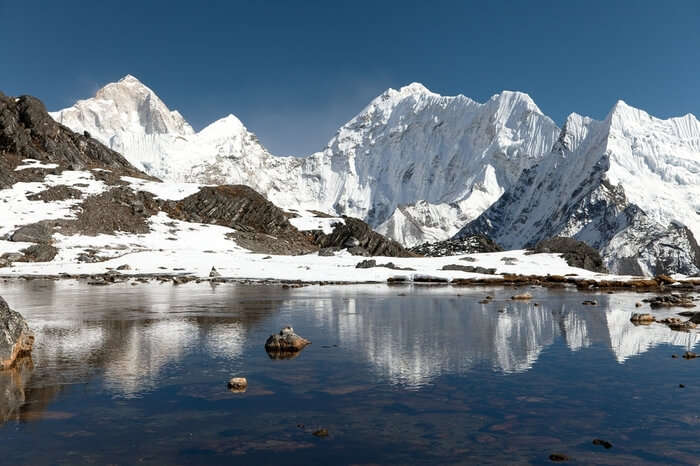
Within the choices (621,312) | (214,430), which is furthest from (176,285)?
(214,430)

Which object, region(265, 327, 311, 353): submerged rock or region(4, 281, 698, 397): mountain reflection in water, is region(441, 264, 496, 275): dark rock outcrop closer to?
region(4, 281, 698, 397): mountain reflection in water

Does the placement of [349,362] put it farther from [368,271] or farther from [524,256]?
[524,256]

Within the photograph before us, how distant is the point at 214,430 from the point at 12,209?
100313 mm

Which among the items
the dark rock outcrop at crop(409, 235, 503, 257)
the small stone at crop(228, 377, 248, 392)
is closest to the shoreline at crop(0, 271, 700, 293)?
the small stone at crop(228, 377, 248, 392)

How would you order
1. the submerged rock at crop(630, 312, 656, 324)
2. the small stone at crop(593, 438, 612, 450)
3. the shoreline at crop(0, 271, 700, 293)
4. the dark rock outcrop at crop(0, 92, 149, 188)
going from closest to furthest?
the small stone at crop(593, 438, 612, 450)
the submerged rock at crop(630, 312, 656, 324)
the shoreline at crop(0, 271, 700, 293)
the dark rock outcrop at crop(0, 92, 149, 188)

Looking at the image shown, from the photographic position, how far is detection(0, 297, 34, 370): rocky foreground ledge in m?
17.0

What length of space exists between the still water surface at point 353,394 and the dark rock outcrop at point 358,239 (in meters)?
85.4

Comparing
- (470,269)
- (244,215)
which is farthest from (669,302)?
(244,215)

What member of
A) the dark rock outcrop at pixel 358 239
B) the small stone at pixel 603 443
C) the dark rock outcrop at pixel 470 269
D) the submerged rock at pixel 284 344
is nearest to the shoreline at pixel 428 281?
the dark rock outcrop at pixel 470 269

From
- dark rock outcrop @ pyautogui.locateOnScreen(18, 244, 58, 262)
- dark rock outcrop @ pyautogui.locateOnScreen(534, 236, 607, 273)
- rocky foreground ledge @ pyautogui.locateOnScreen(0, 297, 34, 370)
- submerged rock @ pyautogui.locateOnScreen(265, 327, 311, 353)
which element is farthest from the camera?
dark rock outcrop @ pyautogui.locateOnScreen(534, 236, 607, 273)

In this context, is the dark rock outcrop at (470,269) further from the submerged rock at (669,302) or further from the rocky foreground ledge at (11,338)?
the rocky foreground ledge at (11,338)

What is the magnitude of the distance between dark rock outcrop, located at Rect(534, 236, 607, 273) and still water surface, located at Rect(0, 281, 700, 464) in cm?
5358

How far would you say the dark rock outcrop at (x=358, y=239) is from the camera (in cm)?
11306

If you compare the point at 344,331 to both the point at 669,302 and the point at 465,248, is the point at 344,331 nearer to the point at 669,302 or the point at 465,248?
the point at 669,302
